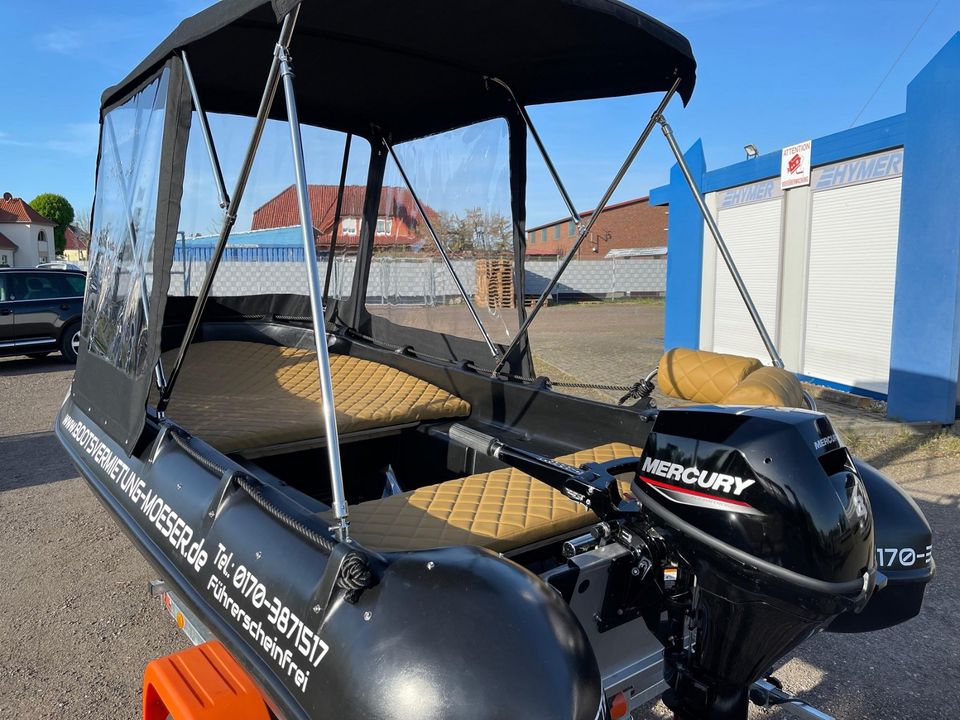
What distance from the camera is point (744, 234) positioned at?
10422 mm

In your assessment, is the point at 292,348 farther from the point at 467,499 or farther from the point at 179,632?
the point at 467,499

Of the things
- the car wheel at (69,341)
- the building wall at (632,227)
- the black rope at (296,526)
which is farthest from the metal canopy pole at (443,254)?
the building wall at (632,227)

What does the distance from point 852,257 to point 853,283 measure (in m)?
0.32

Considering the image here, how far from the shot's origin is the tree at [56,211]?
74.9 meters

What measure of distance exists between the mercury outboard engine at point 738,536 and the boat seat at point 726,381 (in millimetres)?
756

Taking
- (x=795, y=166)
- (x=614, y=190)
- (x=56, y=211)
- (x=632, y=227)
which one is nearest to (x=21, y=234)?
(x=56, y=211)

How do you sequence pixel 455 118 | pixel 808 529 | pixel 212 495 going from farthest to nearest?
1. pixel 455 118
2. pixel 212 495
3. pixel 808 529

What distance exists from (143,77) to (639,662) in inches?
120

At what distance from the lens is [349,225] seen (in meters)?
5.07

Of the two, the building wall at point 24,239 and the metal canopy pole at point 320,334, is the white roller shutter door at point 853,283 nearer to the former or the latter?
the metal canopy pole at point 320,334

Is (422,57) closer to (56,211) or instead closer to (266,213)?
(266,213)

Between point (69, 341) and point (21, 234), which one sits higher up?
point (21, 234)

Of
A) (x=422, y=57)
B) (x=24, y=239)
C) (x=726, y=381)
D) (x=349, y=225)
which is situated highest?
(x=24, y=239)

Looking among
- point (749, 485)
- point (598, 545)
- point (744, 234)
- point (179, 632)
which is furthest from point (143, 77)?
point (744, 234)
